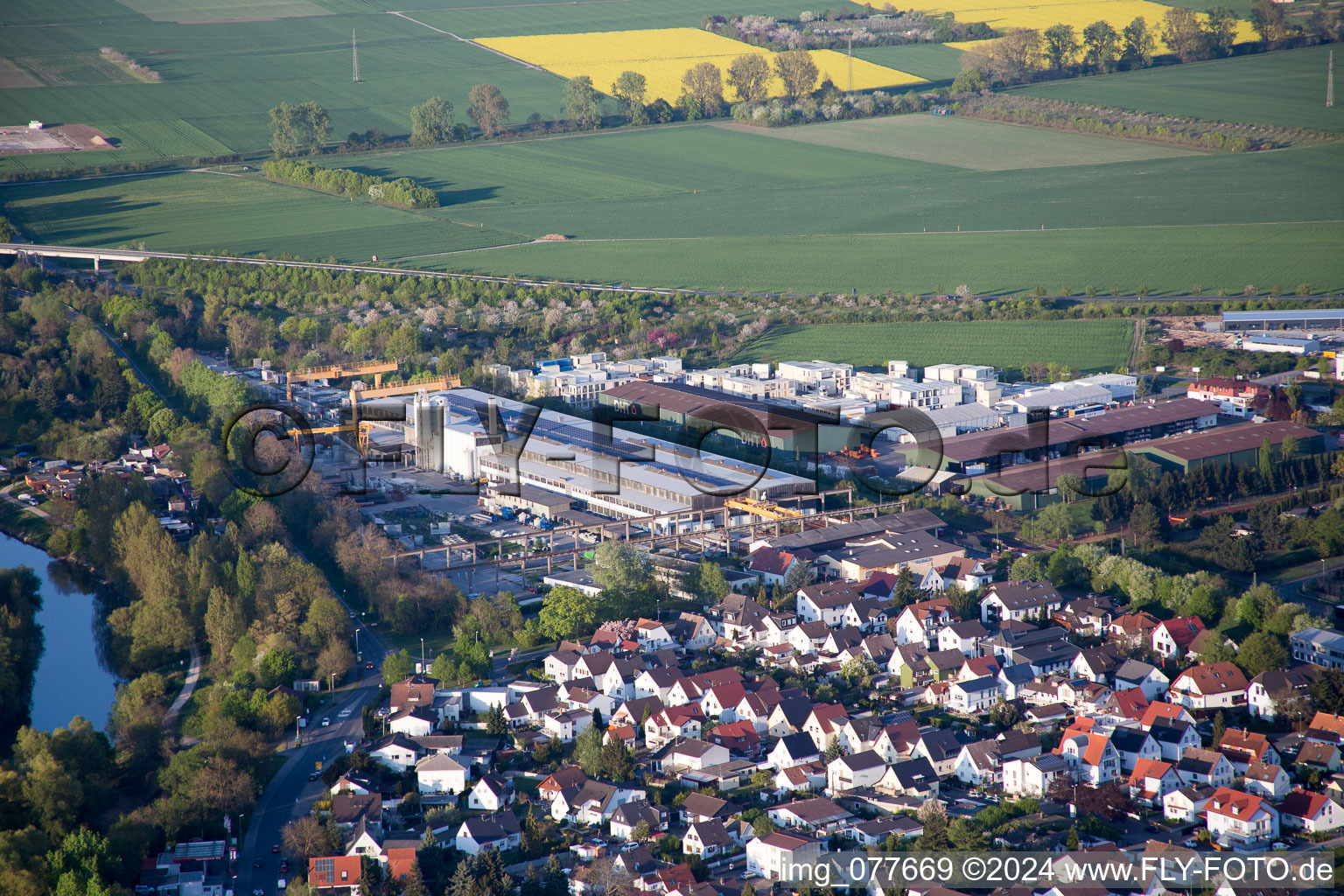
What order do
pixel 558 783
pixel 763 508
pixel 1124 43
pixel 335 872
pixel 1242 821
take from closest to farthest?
1. pixel 335 872
2. pixel 1242 821
3. pixel 558 783
4. pixel 763 508
5. pixel 1124 43

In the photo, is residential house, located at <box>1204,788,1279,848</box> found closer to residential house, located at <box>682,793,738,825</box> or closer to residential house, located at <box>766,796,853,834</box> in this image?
residential house, located at <box>766,796,853,834</box>

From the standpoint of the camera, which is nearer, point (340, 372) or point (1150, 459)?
point (1150, 459)

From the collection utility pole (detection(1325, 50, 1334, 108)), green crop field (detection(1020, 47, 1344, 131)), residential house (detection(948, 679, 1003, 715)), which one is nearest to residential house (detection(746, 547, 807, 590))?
residential house (detection(948, 679, 1003, 715))

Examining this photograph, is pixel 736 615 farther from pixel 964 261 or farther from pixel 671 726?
pixel 964 261

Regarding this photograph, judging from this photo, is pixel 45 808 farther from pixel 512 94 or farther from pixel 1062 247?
pixel 512 94

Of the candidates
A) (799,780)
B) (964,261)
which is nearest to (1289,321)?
(964,261)

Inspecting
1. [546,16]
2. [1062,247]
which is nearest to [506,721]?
[1062,247]

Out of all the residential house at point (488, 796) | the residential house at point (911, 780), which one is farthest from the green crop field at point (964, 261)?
the residential house at point (488, 796)
